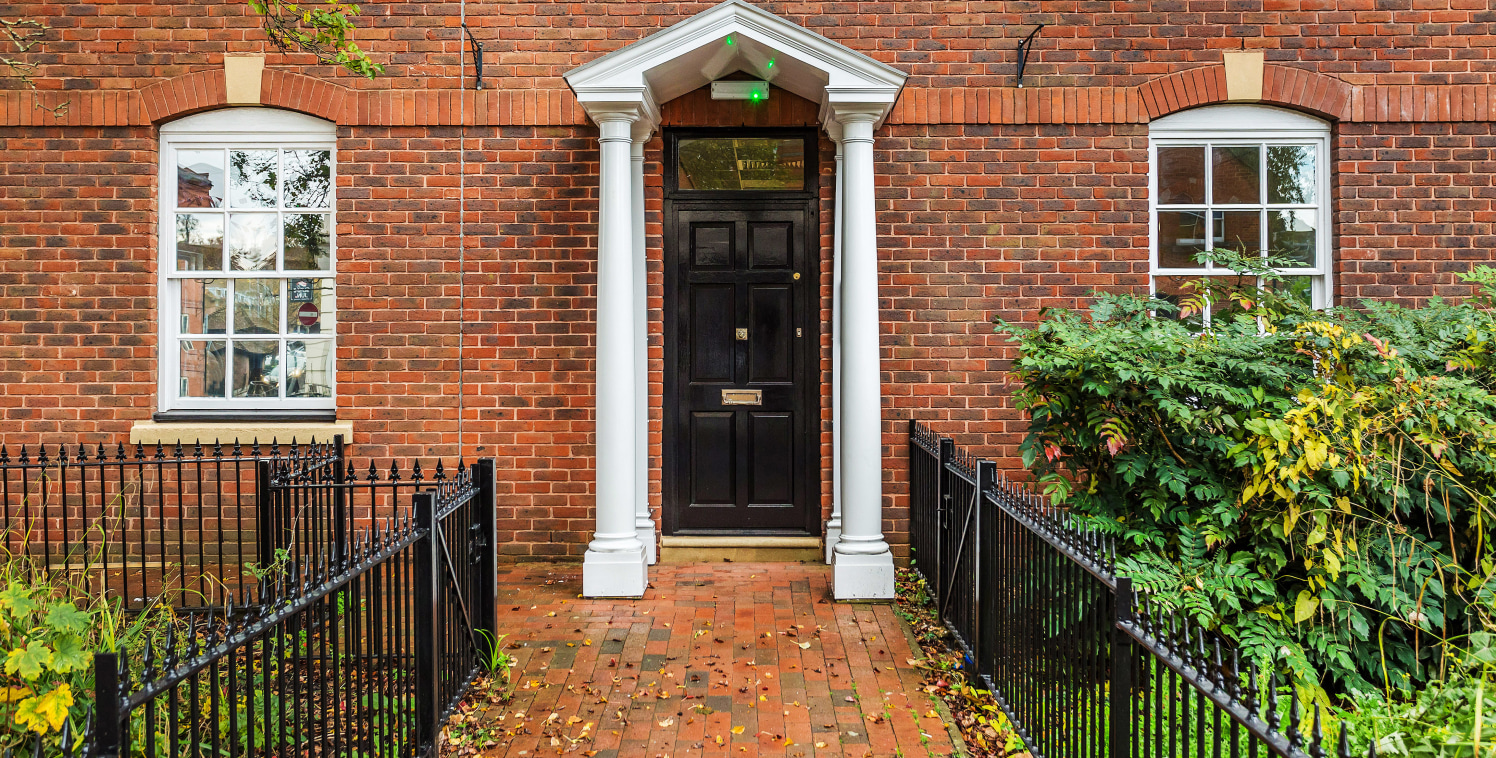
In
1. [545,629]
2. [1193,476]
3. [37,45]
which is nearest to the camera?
[1193,476]

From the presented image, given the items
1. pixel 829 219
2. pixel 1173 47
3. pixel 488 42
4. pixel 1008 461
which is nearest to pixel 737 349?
pixel 829 219

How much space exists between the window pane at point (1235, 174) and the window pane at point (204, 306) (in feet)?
22.9

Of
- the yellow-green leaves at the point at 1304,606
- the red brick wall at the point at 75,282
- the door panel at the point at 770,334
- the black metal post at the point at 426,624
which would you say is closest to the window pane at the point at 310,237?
the red brick wall at the point at 75,282

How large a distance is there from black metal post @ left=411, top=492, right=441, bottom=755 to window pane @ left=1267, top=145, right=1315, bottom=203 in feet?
19.2

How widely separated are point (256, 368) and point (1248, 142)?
713cm

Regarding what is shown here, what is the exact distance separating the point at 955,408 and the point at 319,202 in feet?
15.4

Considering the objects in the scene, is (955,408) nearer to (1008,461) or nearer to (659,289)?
(1008,461)

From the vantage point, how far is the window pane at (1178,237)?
19.7 feet

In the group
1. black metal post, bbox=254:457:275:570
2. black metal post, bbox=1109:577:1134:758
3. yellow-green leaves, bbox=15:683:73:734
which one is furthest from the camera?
black metal post, bbox=254:457:275:570

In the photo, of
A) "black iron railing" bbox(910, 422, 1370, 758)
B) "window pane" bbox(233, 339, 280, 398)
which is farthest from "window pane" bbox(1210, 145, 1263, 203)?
"window pane" bbox(233, 339, 280, 398)

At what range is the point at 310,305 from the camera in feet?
20.0

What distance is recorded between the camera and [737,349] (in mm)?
6082

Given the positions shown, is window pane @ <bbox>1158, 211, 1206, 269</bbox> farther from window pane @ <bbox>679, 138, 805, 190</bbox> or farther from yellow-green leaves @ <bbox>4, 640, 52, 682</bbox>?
yellow-green leaves @ <bbox>4, 640, 52, 682</bbox>

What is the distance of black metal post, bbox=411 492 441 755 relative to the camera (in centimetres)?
311
